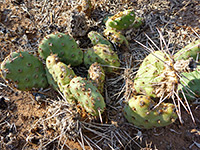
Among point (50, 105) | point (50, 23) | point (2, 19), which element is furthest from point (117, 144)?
point (2, 19)

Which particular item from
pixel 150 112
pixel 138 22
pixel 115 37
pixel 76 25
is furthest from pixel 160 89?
pixel 76 25

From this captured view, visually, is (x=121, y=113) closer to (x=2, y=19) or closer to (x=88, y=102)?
(x=88, y=102)

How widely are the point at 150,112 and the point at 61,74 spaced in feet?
3.30

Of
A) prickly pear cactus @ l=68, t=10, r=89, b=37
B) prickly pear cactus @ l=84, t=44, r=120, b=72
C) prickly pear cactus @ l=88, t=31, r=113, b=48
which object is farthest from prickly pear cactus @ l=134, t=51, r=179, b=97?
prickly pear cactus @ l=68, t=10, r=89, b=37

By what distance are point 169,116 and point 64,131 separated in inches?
42.5

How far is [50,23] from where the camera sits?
3.21m

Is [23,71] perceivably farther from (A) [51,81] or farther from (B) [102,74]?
(B) [102,74]

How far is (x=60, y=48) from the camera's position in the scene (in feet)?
7.88

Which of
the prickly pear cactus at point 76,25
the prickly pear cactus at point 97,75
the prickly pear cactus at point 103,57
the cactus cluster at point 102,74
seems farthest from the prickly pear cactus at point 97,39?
the prickly pear cactus at point 97,75

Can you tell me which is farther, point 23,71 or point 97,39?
point 97,39

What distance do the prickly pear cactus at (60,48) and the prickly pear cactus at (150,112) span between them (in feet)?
3.22

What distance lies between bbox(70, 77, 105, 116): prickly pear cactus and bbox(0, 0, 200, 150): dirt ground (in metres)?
0.19

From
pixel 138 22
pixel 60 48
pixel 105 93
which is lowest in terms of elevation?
pixel 105 93

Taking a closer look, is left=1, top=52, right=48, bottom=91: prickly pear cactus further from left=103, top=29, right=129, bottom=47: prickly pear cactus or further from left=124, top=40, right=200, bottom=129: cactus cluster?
left=124, top=40, right=200, bottom=129: cactus cluster
